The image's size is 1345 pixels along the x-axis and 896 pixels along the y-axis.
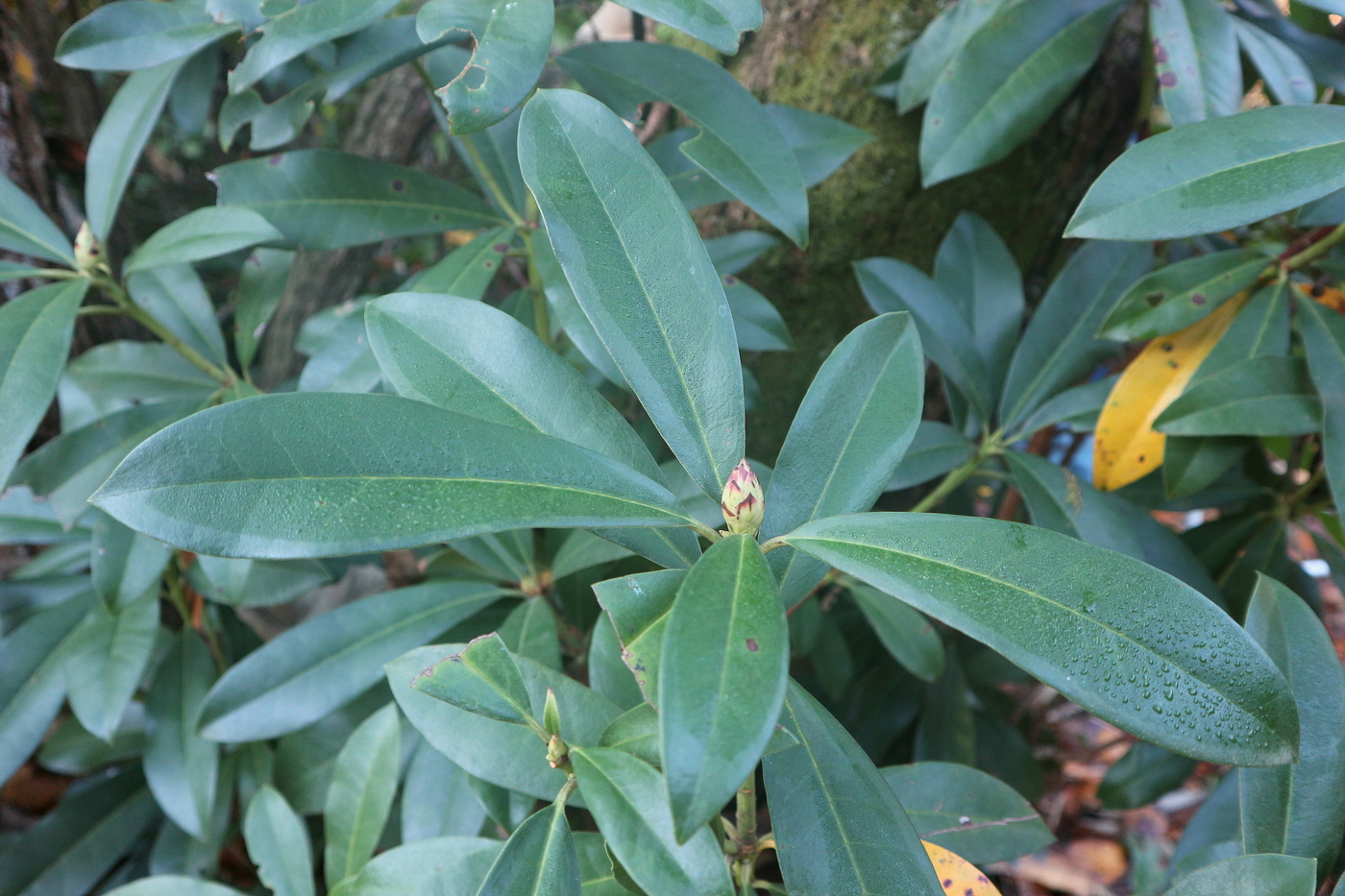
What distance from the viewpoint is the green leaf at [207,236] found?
0.71m

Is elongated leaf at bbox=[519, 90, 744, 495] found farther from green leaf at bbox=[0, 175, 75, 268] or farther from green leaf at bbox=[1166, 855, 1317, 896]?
green leaf at bbox=[0, 175, 75, 268]

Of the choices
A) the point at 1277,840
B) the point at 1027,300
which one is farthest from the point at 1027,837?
the point at 1027,300

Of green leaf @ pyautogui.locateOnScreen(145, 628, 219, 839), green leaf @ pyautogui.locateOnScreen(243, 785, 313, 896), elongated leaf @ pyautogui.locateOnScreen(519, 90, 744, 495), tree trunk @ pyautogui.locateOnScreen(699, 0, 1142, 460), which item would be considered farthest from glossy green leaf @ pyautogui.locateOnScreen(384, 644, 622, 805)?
tree trunk @ pyautogui.locateOnScreen(699, 0, 1142, 460)

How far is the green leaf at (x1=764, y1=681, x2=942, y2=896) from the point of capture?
42 cm

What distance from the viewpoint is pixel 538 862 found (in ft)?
1.41

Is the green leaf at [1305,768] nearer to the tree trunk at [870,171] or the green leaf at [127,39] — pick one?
the tree trunk at [870,171]

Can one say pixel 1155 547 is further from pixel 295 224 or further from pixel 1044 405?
pixel 295 224

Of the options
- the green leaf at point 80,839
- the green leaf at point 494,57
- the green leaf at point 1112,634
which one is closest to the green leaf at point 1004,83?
the green leaf at point 494,57

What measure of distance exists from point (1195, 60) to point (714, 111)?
1.58 feet

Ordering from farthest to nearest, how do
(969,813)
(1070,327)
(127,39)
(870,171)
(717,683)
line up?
(870,171), (1070,327), (127,39), (969,813), (717,683)

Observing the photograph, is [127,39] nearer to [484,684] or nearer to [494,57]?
[494,57]

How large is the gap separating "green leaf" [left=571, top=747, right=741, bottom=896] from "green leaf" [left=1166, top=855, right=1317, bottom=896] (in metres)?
0.30

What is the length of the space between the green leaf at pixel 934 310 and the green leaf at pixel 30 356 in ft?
2.51

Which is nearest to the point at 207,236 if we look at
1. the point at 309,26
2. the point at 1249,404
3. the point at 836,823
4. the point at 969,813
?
the point at 309,26
